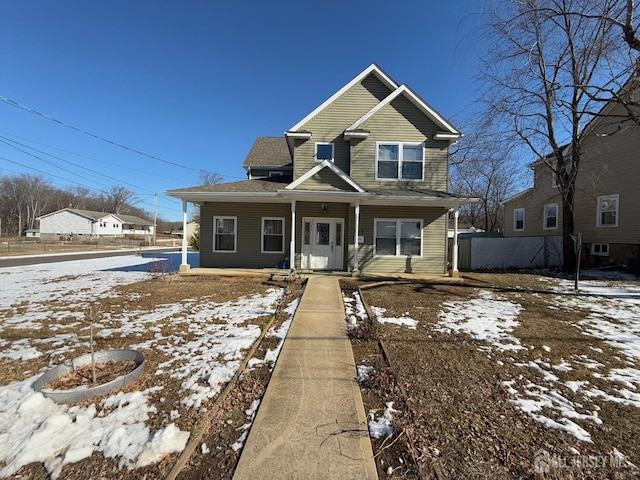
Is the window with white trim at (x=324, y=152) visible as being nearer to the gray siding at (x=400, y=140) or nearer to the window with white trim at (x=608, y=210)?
the gray siding at (x=400, y=140)

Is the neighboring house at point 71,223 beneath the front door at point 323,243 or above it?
above

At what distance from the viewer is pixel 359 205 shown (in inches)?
439

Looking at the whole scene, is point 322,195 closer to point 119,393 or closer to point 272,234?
point 272,234

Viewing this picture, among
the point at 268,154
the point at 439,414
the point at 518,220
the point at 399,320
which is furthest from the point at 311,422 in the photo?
the point at 518,220

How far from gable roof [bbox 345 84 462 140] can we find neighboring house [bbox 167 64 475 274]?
0.13ft

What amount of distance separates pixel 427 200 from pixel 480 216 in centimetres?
4250

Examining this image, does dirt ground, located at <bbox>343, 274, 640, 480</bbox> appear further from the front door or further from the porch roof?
the front door

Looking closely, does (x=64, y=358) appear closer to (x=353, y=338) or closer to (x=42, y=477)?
(x=42, y=477)

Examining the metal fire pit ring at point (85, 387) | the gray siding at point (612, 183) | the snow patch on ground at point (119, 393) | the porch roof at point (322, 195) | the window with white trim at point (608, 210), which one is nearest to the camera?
the snow patch on ground at point (119, 393)

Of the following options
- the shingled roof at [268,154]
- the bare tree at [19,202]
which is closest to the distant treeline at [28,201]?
the bare tree at [19,202]

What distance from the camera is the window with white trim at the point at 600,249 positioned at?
1452 centimetres

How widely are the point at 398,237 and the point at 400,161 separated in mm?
3107

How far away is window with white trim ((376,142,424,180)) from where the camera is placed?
1171 centimetres

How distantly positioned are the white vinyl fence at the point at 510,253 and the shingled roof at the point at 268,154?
35.6 ft
